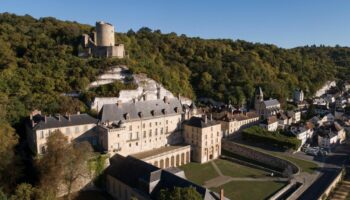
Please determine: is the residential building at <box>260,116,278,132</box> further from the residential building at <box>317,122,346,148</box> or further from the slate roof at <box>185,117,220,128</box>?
the slate roof at <box>185,117,220,128</box>

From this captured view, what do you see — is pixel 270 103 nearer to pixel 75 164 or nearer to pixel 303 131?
pixel 303 131

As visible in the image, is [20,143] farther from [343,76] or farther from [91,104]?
[343,76]

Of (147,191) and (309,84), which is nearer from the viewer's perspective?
(147,191)

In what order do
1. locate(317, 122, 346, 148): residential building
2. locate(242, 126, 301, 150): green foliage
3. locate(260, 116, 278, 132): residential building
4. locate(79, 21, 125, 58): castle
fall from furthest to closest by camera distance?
locate(79, 21, 125, 58): castle, locate(260, 116, 278, 132): residential building, locate(317, 122, 346, 148): residential building, locate(242, 126, 301, 150): green foliage

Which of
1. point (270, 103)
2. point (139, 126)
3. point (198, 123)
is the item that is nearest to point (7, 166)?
point (139, 126)

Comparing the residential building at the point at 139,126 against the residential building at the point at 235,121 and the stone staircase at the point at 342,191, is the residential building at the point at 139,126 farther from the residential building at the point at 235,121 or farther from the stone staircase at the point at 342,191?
the stone staircase at the point at 342,191

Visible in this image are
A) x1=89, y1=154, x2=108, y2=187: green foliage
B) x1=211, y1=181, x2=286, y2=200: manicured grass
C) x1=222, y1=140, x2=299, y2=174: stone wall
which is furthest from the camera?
x1=222, y1=140, x2=299, y2=174: stone wall

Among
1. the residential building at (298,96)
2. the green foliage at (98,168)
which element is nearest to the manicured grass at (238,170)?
the green foliage at (98,168)

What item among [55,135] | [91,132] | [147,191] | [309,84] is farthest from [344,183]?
[309,84]

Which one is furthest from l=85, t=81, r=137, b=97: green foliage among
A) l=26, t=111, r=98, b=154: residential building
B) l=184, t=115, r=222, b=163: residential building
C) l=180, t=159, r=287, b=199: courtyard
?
l=180, t=159, r=287, b=199: courtyard
